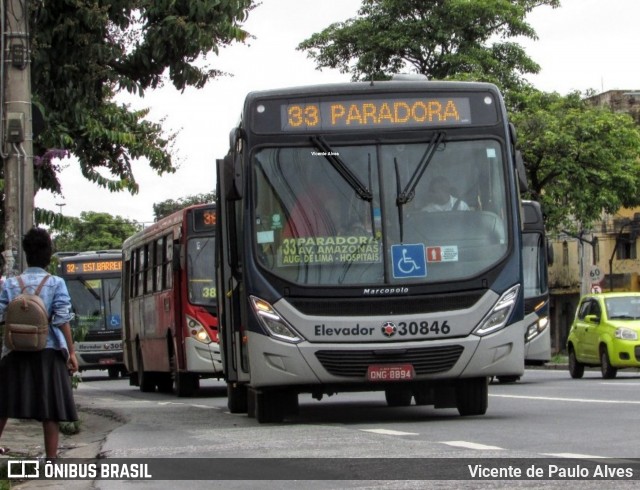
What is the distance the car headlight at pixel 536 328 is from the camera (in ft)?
92.3

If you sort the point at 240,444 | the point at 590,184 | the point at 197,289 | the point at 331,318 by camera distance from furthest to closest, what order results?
1. the point at 590,184
2. the point at 197,289
3. the point at 331,318
4. the point at 240,444

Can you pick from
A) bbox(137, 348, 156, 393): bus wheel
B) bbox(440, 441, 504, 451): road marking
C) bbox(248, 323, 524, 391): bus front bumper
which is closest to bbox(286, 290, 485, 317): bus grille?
bbox(248, 323, 524, 391): bus front bumper

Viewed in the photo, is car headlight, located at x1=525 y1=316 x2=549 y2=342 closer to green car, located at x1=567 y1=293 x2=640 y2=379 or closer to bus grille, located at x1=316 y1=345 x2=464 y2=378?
green car, located at x1=567 y1=293 x2=640 y2=379

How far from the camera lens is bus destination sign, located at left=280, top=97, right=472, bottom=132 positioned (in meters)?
14.8

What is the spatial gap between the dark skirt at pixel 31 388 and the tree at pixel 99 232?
10200 centimetres

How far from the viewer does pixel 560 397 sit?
62.8ft

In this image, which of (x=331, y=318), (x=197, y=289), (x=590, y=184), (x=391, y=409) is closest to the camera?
(x=331, y=318)

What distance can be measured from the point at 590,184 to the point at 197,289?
2574 cm

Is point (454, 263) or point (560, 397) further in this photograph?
point (560, 397)

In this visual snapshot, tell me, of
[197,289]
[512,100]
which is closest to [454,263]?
[197,289]

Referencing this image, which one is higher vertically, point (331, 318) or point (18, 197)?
point (18, 197)

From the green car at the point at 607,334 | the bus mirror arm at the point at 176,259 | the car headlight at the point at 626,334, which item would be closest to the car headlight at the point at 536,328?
the green car at the point at 607,334

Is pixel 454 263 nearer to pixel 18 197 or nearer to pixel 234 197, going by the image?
pixel 234 197

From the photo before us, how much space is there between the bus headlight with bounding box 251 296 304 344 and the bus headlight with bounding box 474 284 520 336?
1.69 m
